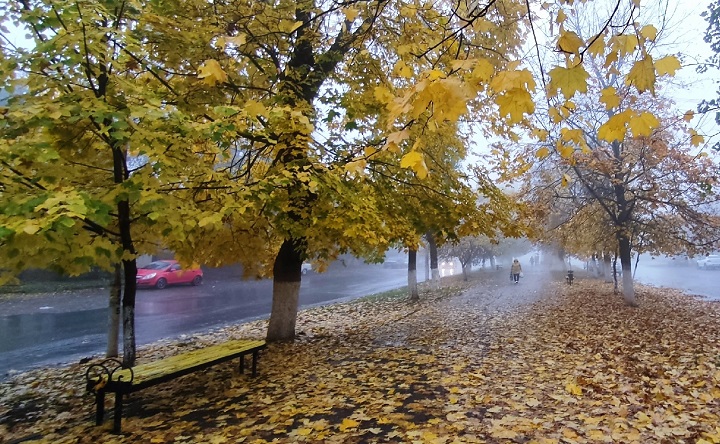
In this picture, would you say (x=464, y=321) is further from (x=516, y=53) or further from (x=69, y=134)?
(x=69, y=134)

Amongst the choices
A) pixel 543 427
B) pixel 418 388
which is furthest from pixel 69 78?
pixel 543 427

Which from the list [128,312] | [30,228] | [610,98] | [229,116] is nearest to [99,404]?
[128,312]

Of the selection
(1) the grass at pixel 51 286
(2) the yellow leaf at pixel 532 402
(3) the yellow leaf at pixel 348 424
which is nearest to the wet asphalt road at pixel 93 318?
(1) the grass at pixel 51 286

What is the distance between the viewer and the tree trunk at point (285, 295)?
316 inches

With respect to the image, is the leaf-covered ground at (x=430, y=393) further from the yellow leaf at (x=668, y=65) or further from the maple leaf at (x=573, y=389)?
the yellow leaf at (x=668, y=65)

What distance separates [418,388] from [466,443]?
1.62 meters

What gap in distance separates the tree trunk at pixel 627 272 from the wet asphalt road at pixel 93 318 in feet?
35.2

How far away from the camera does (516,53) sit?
6.79 metres

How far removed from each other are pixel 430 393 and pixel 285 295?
4.07 meters

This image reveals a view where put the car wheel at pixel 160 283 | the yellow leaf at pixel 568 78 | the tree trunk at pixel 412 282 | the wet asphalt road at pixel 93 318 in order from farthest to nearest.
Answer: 1. the car wheel at pixel 160 283
2. the tree trunk at pixel 412 282
3. the wet asphalt road at pixel 93 318
4. the yellow leaf at pixel 568 78

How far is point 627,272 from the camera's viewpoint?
41.9 ft

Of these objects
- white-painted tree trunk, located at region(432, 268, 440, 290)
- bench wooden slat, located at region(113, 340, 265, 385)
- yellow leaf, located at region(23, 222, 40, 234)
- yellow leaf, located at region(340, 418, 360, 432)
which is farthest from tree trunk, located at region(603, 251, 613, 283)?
yellow leaf, located at region(23, 222, 40, 234)

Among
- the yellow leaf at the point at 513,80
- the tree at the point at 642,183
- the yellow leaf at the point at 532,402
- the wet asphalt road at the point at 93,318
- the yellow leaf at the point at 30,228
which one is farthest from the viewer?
the tree at the point at 642,183

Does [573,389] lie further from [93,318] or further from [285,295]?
[93,318]
